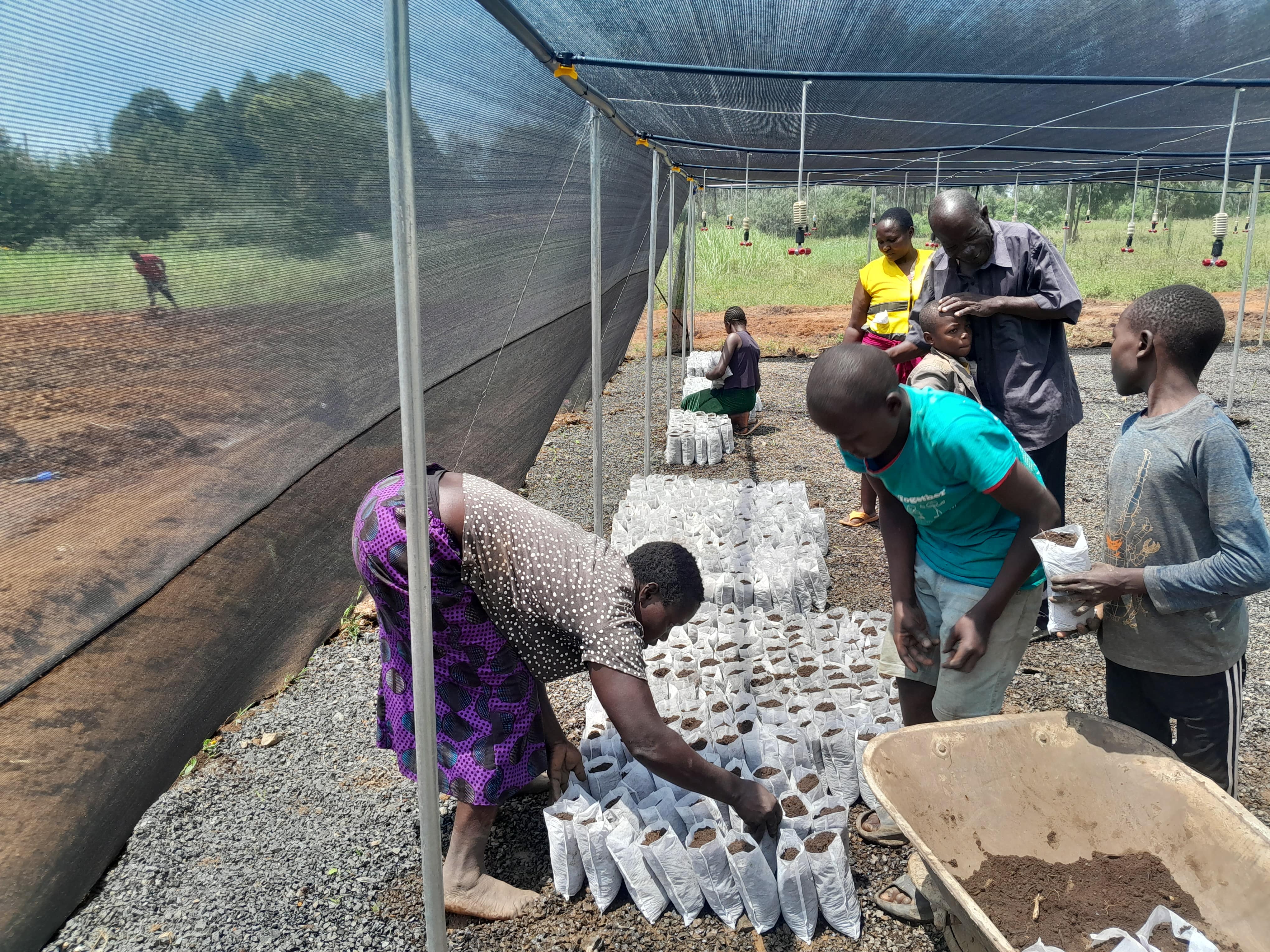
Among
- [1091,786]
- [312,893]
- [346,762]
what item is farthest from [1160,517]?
[346,762]

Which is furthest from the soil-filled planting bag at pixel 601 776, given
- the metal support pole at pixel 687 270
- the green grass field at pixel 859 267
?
the green grass field at pixel 859 267

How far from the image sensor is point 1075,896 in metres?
2.02

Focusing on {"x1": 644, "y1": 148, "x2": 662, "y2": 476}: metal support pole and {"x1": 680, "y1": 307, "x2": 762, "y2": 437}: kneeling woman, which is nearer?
{"x1": 644, "y1": 148, "x2": 662, "y2": 476}: metal support pole

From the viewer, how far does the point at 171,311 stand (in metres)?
1.51

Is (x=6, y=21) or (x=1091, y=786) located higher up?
(x=6, y=21)

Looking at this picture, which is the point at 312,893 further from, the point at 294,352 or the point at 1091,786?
the point at 1091,786

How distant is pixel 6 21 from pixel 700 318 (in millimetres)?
17677

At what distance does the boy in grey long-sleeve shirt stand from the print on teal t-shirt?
24 centimetres

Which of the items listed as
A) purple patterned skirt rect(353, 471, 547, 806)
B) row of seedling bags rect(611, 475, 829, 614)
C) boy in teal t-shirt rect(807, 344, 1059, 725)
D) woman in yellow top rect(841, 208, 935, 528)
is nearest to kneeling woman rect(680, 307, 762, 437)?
row of seedling bags rect(611, 475, 829, 614)

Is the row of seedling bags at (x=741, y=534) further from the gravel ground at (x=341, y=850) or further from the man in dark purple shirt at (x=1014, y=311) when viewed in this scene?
the man in dark purple shirt at (x=1014, y=311)

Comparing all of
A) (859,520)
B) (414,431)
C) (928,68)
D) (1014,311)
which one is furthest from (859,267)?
(414,431)

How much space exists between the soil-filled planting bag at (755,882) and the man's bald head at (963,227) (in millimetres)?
2346

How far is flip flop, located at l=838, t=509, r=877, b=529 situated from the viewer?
5.63 m

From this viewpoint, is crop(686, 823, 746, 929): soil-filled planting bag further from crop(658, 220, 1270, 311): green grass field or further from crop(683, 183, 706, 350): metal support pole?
crop(658, 220, 1270, 311): green grass field
